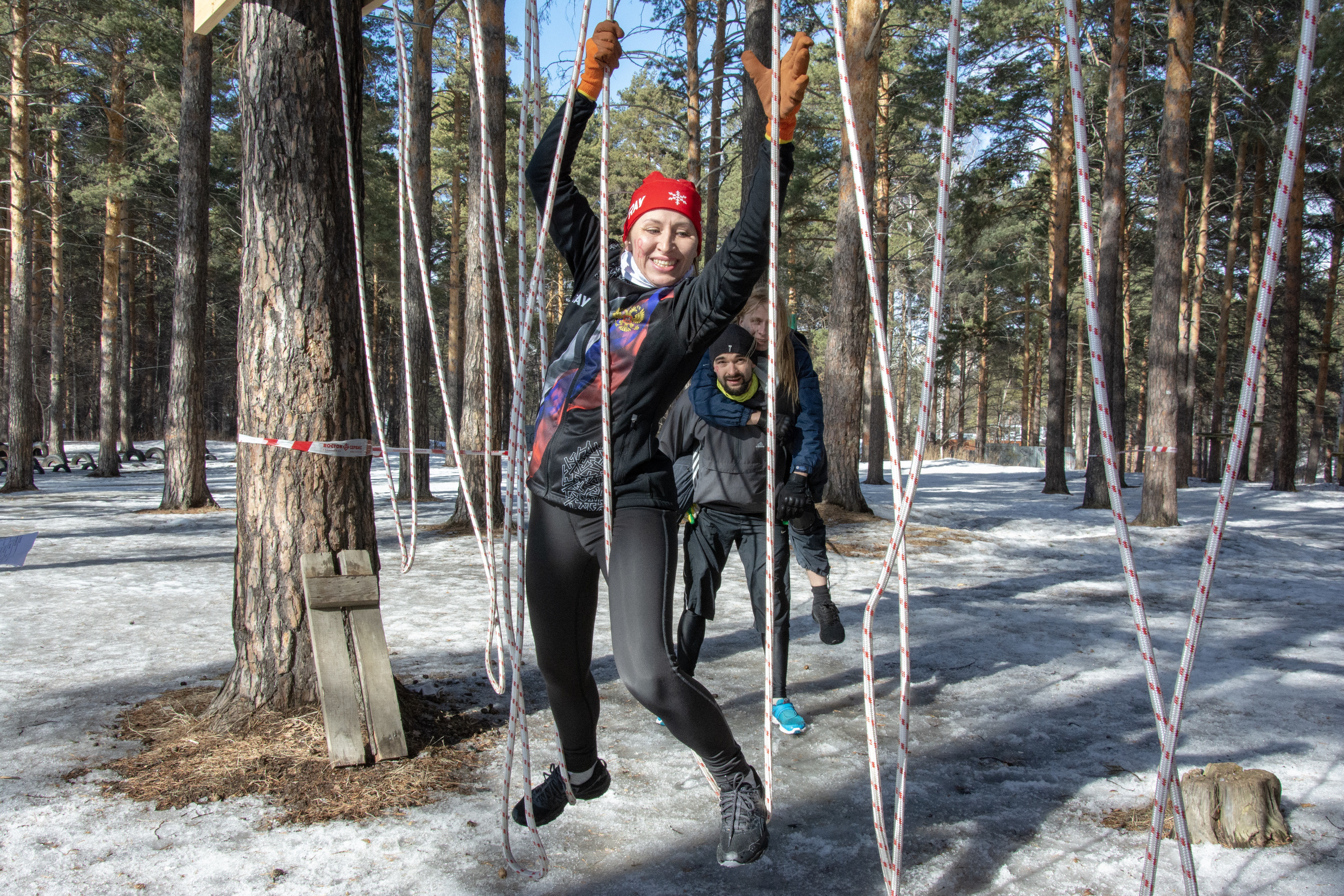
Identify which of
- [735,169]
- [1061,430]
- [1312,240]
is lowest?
[1061,430]

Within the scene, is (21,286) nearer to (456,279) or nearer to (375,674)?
(456,279)

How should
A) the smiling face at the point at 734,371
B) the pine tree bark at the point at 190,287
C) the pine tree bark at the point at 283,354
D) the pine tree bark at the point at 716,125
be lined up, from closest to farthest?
the pine tree bark at the point at 283,354
the smiling face at the point at 734,371
the pine tree bark at the point at 190,287
the pine tree bark at the point at 716,125

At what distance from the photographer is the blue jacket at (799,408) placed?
12.5 feet

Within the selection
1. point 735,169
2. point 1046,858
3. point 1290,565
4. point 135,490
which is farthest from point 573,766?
point 735,169

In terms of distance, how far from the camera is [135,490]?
49.6 ft

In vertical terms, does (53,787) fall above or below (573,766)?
below

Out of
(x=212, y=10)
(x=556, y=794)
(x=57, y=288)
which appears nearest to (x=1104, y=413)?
(x=556, y=794)

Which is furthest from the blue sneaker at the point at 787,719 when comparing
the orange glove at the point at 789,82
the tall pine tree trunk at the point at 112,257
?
the tall pine tree trunk at the point at 112,257

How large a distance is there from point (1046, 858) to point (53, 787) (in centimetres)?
334

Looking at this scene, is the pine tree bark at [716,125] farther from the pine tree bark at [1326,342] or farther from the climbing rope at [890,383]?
the pine tree bark at [1326,342]

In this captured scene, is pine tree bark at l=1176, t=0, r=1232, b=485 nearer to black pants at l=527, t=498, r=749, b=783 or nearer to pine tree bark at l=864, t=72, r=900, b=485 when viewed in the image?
pine tree bark at l=864, t=72, r=900, b=485

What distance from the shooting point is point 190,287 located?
1141cm

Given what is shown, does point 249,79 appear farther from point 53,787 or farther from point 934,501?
point 934,501

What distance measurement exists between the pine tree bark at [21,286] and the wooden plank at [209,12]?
13.2 meters
